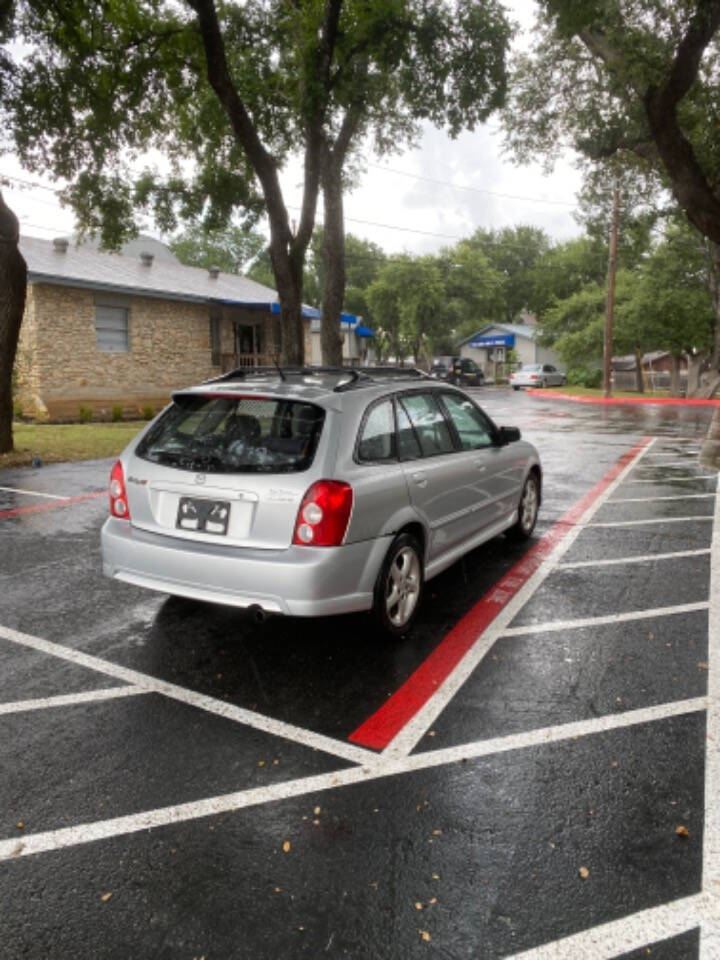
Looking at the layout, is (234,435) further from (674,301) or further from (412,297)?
(412,297)

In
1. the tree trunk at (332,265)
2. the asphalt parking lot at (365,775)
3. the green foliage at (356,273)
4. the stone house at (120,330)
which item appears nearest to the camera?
the asphalt parking lot at (365,775)

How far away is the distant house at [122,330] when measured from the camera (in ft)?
A: 63.6

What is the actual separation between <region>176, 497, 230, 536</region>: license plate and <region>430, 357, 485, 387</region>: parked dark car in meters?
38.9

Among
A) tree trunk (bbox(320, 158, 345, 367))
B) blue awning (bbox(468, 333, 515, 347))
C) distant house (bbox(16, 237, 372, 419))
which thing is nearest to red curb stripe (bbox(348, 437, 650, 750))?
tree trunk (bbox(320, 158, 345, 367))

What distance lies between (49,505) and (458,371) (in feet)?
123

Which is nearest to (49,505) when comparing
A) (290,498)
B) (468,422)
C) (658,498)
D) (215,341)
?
(468,422)

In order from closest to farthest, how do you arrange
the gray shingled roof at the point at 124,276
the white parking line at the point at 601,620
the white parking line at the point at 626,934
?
the white parking line at the point at 626,934, the white parking line at the point at 601,620, the gray shingled roof at the point at 124,276

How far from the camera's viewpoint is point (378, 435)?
427cm

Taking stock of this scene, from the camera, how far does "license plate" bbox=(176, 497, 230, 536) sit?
3.83m

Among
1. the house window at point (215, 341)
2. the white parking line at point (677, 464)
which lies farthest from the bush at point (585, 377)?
the white parking line at point (677, 464)

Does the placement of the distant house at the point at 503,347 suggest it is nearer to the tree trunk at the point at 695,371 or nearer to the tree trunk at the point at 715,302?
the tree trunk at the point at 695,371

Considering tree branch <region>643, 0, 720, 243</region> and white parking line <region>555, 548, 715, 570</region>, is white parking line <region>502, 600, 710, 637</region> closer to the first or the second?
white parking line <region>555, 548, 715, 570</region>

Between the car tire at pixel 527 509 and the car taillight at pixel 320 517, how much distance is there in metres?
3.18

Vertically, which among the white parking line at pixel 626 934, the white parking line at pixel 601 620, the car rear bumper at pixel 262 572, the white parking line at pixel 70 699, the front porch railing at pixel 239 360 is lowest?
the white parking line at pixel 626 934
